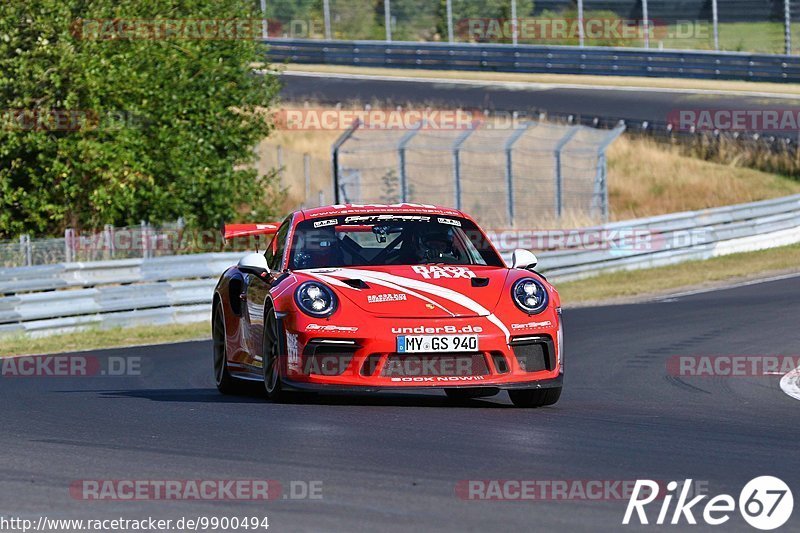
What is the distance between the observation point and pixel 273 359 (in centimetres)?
912

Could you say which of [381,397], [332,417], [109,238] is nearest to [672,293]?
[109,238]

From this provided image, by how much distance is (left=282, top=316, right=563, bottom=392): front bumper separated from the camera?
860cm

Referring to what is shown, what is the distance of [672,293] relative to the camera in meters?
21.2

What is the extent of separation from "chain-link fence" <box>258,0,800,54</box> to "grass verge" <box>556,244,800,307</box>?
46.5 ft

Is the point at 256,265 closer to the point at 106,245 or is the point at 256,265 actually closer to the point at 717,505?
the point at 717,505

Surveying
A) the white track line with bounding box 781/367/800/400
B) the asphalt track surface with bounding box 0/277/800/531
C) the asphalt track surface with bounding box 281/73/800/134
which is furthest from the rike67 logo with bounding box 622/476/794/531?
the asphalt track surface with bounding box 281/73/800/134

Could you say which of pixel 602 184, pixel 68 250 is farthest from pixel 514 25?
pixel 68 250

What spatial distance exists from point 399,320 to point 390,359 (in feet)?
0.76

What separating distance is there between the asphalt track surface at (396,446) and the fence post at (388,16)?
107ft

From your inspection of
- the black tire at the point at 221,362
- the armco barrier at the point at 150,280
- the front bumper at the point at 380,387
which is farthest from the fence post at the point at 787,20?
the front bumper at the point at 380,387

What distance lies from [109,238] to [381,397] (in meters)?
11.5

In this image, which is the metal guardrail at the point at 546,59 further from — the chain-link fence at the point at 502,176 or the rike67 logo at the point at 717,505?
the rike67 logo at the point at 717,505

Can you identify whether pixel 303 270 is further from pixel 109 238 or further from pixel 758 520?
pixel 109 238

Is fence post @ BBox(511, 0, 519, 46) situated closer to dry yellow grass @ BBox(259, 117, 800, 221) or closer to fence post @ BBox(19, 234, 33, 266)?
dry yellow grass @ BBox(259, 117, 800, 221)
